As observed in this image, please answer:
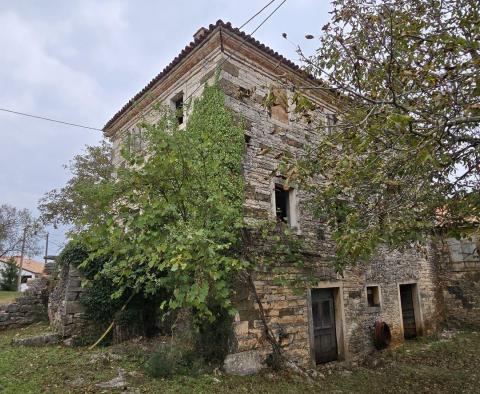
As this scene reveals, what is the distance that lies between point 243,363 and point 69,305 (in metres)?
4.76

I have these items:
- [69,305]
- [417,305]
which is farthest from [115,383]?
[417,305]

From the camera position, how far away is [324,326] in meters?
8.38

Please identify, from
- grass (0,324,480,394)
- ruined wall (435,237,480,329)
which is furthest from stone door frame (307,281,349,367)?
ruined wall (435,237,480,329)

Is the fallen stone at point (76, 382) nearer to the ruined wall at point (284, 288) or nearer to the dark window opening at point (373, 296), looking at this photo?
the ruined wall at point (284, 288)

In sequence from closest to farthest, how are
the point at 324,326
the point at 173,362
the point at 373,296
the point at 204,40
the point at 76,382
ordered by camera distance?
the point at 76,382 < the point at 173,362 < the point at 204,40 < the point at 324,326 < the point at 373,296

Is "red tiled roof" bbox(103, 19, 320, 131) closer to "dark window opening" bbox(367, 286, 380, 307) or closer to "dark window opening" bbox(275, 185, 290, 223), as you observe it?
"dark window opening" bbox(275, 185, 290, 223)

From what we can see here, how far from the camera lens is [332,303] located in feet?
28.7

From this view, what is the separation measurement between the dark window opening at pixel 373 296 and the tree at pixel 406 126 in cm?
537

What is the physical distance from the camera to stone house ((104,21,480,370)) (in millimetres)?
7082

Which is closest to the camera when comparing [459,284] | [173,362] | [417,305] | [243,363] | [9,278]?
[173,362]

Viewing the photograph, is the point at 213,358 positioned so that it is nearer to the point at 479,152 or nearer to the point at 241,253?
the point at 241,253

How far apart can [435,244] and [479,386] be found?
22.7ft

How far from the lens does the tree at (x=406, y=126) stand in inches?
157

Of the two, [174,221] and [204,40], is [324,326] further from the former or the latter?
[204,40]
